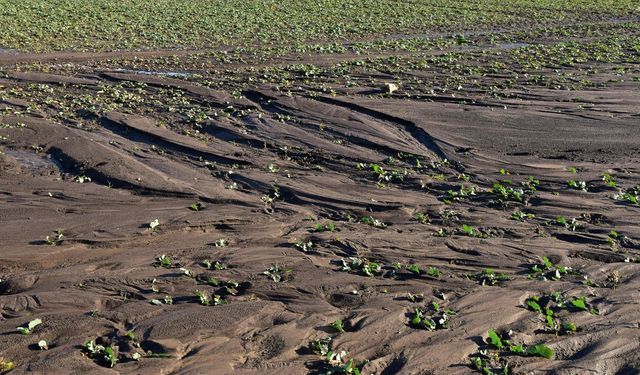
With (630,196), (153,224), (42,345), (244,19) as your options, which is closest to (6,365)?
(42,345)

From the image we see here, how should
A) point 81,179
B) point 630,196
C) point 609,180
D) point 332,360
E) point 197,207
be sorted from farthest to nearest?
1. point 609,180
2. point 81,179
3. point 630,196
4. point 197,207
5. point 332,360

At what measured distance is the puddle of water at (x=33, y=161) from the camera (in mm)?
13723

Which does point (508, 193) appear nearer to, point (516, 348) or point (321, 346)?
point (516, 348)

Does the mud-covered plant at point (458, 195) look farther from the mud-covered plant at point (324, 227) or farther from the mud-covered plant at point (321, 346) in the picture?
the mud-covered plant at point (321, 346)

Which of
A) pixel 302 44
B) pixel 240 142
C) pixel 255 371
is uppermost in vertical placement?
pixel 302 44

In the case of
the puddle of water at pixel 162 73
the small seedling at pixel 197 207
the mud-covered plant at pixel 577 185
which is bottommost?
the small seedling at pixel 197 207

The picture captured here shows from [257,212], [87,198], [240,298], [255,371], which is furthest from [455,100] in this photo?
[255,371]

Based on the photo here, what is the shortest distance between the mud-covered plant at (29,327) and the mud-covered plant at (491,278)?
216 inches

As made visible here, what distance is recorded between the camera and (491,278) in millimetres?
9656

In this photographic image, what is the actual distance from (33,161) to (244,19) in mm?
19583

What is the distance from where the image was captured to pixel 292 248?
1053cm

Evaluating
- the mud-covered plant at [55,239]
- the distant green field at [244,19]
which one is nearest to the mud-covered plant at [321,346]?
the mud-covered plant at [55,239]

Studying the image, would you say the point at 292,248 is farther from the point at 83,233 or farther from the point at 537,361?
the point at 537,361

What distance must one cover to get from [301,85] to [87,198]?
8925mm
